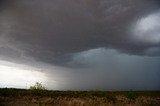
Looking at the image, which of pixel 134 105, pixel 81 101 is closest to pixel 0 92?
pixel 81 101

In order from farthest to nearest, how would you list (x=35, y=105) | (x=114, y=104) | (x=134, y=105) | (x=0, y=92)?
(x=0, y=92)
(x=114, y=104)
(x=134, y=105)
(x=35, y=105)

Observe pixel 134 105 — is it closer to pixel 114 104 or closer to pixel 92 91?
Result: pixel 114 104

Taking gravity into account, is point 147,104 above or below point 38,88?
below

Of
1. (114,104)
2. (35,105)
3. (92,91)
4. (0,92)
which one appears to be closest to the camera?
(35,105)

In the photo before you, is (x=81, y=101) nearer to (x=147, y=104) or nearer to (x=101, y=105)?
(x=101, y=105)

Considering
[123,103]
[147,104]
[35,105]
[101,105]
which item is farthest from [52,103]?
[147,104]

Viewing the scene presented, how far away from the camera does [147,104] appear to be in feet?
168

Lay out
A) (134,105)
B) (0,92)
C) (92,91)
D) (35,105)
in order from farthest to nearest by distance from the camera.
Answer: (92,91)
(0,92)
(134,105)
(35,105)

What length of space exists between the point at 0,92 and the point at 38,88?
13.3 metres

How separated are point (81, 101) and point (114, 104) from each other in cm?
703

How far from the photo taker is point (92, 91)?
2847 inches

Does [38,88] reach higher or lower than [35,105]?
higher

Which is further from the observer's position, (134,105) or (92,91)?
(92,91)

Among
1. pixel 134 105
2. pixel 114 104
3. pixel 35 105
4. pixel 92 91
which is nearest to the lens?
pixel 35 105
